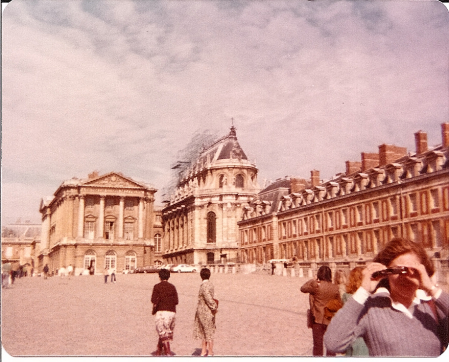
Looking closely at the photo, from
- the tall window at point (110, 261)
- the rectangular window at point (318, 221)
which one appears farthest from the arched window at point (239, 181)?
the tall window at point (110, 261)

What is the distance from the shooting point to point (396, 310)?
3520 millimetres

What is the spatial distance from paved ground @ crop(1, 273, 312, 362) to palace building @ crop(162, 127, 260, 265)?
441 cm

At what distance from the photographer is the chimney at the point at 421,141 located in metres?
12.1

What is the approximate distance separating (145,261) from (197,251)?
7.53 m

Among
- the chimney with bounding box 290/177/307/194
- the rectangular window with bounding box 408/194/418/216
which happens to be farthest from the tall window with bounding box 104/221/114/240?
the chimney with bounding box 290/177/307/194

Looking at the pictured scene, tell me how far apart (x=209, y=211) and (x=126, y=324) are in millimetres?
23965

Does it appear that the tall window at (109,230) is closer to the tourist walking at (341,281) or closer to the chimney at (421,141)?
the chimney at (421,141)

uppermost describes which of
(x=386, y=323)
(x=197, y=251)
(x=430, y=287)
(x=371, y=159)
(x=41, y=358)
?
(x=371, y=159)

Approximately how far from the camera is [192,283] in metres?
16.4

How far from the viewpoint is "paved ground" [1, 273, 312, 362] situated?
9.07 meters

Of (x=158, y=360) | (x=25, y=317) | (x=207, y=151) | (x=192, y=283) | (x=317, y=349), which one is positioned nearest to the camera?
(x=317, y=349)

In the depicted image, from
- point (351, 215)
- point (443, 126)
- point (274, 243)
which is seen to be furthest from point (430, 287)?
point (274, 243)

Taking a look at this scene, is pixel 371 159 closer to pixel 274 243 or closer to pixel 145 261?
pixel 145 261

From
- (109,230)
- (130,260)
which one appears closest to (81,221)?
(109,230)
